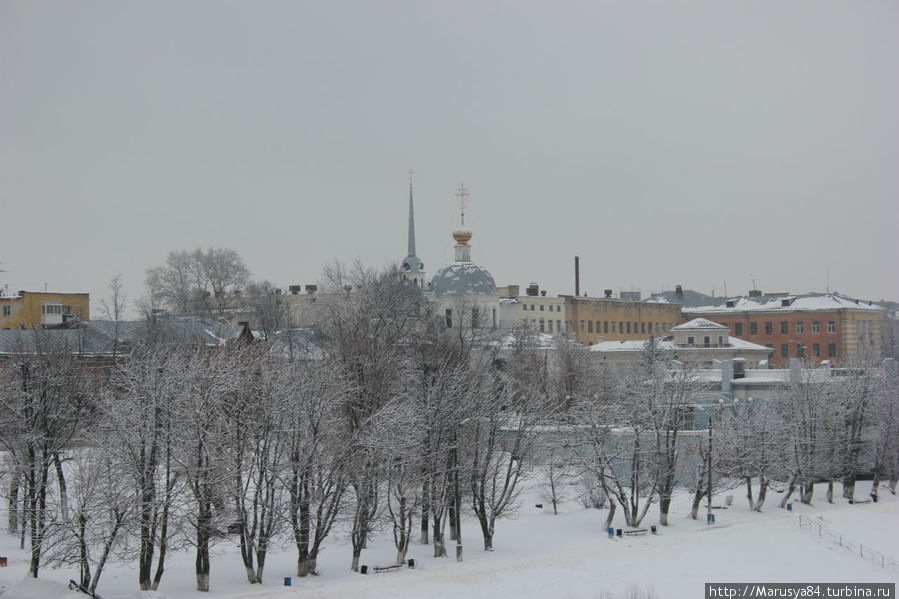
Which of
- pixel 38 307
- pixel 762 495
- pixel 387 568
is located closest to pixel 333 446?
pixel 387 568

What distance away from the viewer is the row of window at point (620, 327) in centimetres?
9819

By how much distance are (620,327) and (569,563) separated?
68.1 m

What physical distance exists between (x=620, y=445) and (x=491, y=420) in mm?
7181

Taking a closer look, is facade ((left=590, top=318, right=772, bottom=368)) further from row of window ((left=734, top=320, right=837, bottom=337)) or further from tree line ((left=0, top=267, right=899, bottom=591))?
row of window ((left=734, top=320, right=837, bottom=337))

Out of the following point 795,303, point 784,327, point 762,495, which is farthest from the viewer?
point 795,303

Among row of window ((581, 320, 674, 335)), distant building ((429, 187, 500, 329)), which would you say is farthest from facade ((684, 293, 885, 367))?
distant building ((429, 187, 500, 329))

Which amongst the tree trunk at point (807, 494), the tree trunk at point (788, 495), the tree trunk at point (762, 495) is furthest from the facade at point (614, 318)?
the tree trunk at point (762, 495)

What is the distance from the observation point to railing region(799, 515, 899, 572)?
35.6 m

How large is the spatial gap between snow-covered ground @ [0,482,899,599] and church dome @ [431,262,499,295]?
38.8 metres

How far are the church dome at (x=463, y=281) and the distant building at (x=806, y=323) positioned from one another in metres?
22.7

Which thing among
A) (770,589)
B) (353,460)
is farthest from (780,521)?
(353,460)

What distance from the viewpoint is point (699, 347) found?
68000mm

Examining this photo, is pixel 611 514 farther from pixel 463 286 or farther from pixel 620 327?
pixel 620 327

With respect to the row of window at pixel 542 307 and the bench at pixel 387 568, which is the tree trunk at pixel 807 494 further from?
the row of window at pixel 542 307
